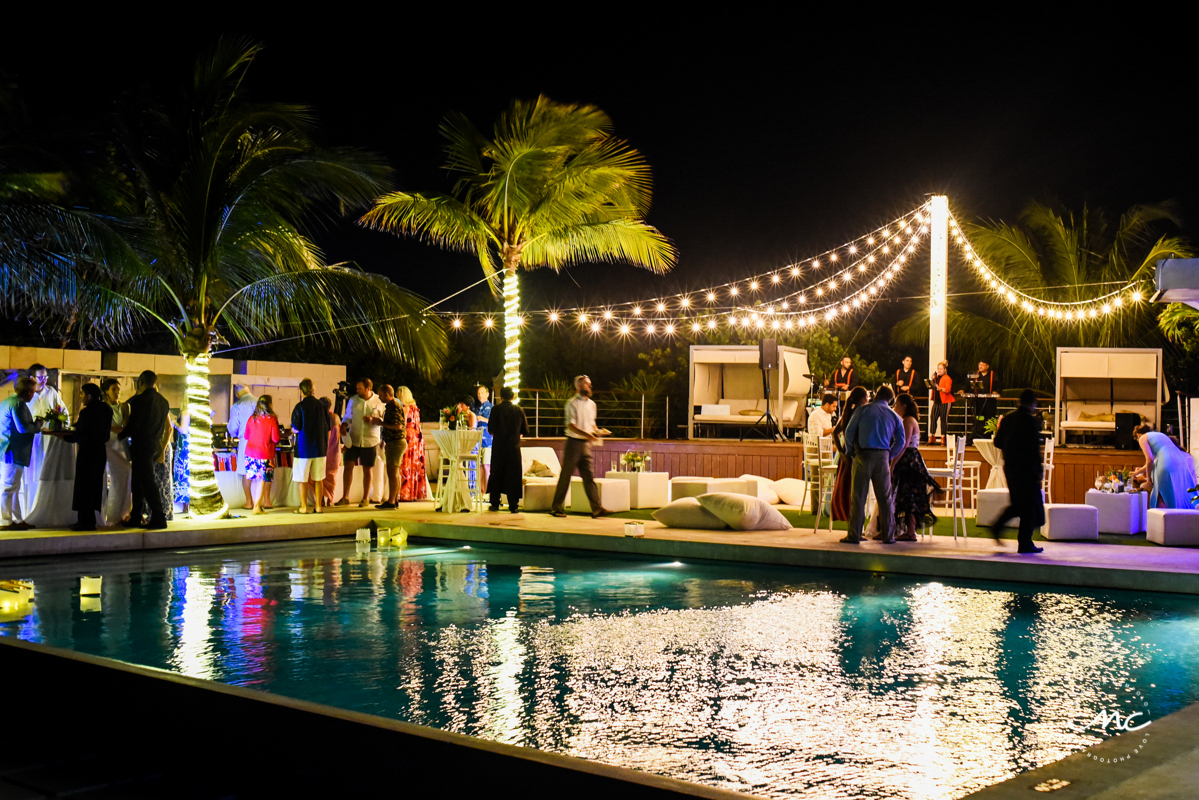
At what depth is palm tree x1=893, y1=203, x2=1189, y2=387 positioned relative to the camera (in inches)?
987

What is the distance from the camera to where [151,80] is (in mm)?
11688

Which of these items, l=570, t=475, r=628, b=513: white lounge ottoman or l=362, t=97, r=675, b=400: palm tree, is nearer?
l=570, t=475, r=628, b=513: white lounge ottoman

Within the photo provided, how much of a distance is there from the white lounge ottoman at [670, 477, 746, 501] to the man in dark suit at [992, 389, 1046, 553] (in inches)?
182

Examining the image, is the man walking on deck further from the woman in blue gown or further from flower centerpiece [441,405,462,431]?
flower centerpiece [441,405,462,431]

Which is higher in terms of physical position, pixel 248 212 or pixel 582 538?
pixel 248 212

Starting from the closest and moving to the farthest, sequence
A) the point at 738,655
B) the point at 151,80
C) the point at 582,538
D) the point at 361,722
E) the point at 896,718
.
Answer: the point at 361,722 → the point at 896,718 → the point at 738,655 → the point at 582,538 → the point at 151,80

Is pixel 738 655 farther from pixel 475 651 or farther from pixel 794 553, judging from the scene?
pixel 794 553

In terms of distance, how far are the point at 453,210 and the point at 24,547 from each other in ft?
26.6

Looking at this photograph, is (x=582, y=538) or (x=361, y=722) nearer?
(x=361, y=722)

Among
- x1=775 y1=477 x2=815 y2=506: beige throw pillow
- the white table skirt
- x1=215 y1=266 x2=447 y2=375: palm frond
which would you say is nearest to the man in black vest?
the white table skirt

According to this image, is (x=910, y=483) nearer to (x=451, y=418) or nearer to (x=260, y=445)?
(x=451, y=418)

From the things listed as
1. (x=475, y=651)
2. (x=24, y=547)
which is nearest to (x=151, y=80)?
(x=24, y=547)

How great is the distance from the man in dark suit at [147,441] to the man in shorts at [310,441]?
1640 mm

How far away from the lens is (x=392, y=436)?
12852mm
